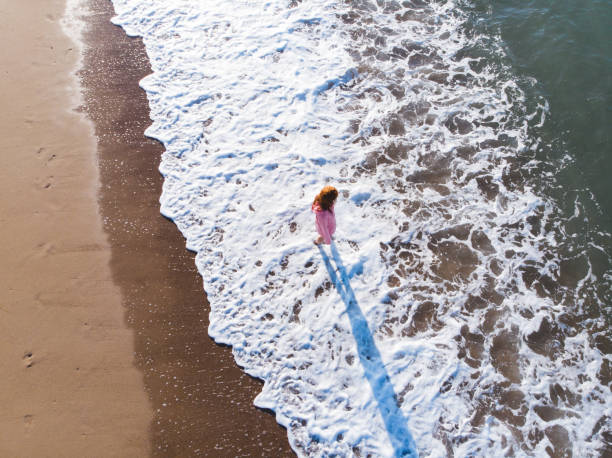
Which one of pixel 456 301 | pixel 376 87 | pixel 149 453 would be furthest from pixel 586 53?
pixel 149 453

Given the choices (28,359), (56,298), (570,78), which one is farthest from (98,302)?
(570,78)

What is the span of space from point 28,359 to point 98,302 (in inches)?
41.0

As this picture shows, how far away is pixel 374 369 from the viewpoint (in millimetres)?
5297

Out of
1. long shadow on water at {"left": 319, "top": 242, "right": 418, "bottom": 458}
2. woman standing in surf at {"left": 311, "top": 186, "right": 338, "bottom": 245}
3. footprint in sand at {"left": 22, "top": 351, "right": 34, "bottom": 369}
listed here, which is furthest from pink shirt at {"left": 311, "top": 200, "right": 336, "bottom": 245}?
footprint in sand at {"left": 22, "top": 351, "right": 34, "bottom": 369}

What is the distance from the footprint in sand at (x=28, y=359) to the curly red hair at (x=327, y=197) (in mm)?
4254

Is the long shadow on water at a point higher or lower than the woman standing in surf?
lower

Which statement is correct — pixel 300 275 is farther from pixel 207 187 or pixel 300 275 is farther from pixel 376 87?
pixel 376 87

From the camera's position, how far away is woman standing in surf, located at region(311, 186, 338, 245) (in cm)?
524

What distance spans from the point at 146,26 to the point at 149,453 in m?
9.22

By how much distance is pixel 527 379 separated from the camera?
17.3ft

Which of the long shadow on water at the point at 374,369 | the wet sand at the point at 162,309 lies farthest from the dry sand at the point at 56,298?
the long shadow on water at the point at 374,369

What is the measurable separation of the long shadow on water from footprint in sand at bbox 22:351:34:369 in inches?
165

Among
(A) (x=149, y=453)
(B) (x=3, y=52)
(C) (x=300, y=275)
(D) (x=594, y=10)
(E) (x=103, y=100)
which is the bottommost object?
(A) (x=149, y=453)

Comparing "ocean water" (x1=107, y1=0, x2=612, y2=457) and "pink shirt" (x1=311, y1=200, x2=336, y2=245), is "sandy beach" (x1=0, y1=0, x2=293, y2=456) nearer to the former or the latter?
"ocean water" (x1=107, y1=0, x2=612, y2=457)
